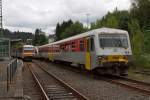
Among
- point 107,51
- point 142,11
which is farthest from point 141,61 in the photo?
point 142,11

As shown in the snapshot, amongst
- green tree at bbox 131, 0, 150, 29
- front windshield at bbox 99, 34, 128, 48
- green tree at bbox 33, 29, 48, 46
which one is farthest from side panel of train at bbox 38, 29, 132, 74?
green tree at bbox 33, 29, 48, 46

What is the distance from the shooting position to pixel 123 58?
21906mm

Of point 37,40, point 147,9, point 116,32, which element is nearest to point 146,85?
point 116,32

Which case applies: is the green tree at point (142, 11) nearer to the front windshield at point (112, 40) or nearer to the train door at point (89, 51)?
the train door at point (89, 51)

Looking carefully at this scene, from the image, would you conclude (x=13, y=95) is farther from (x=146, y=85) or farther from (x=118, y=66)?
(x=118, y=66)

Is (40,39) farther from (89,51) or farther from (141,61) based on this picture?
(89,51)

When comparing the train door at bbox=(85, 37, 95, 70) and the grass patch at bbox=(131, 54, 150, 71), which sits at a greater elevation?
the train door at bbox=(85, 37, 95, 70)

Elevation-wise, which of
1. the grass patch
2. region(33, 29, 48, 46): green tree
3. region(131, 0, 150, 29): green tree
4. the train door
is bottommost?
the grass patch

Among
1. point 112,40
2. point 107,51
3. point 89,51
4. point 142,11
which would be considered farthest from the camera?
point 142,11

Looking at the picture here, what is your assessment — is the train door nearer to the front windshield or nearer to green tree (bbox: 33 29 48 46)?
the front windshield

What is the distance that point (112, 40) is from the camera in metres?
22.6

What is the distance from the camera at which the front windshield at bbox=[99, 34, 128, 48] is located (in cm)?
2241

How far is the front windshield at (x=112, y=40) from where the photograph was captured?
22.4 metres

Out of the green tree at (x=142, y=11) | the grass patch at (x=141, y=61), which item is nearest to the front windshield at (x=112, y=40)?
the grass patch at (x=141, y=61)
